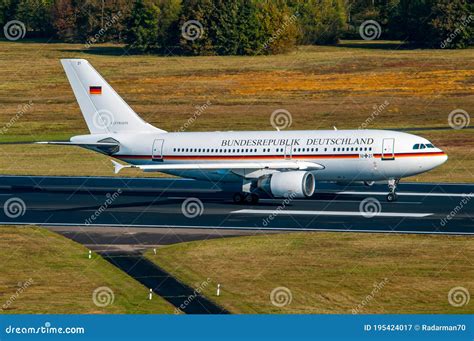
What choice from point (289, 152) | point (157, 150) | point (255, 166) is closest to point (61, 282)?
point (255, 166)

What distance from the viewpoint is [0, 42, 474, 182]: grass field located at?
91.2m

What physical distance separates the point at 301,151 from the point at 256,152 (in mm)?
2750

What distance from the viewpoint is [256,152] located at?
200ft

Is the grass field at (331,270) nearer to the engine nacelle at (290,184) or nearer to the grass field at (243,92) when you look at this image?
the engine nacelle at (290,184)

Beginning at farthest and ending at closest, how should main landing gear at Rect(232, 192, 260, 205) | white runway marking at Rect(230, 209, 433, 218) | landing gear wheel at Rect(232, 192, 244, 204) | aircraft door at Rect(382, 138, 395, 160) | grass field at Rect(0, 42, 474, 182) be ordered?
1. grass field at Rect(0, 42, 474, 182)
2. landing gear wheel at Rect(232, 192, 244, 204)
3. main landing gear at Rect(232, 192, 260, 205)
4. aircraft door at Rect(382, 138, 395, 160)
5. white runway marking at Rect(230, 209, 433, 218)

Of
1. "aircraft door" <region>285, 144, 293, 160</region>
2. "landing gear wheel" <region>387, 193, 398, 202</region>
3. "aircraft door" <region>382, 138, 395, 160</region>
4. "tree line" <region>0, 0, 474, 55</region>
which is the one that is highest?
"tree line" <region>0, 0, 474, 55</region>

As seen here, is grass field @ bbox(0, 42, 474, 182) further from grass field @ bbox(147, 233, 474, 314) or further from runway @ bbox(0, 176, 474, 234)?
grass field @ bbox(147, 233, 474, 314)

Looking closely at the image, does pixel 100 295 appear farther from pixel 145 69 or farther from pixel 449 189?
pixel 145 69

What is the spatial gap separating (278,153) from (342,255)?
19.0 m

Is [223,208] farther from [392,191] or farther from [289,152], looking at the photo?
[392,191]

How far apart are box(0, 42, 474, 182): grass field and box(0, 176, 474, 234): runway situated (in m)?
9.07

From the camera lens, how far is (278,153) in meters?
60.2

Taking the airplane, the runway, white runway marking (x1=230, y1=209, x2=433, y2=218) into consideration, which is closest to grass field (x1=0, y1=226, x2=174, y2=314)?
the runway

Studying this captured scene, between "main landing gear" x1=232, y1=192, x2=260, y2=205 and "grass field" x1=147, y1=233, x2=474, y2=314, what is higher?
"main landing gear" x1=232, y1=192, x2=260, y2=205
